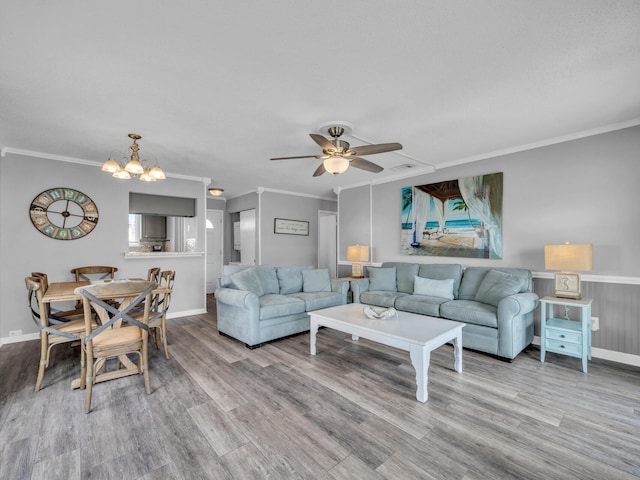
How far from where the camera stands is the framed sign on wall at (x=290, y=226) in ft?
21.7

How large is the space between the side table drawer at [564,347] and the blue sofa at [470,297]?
9.9 inches

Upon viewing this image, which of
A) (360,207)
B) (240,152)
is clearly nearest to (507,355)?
(360,207)

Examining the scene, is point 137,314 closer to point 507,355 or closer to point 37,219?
point 37,219

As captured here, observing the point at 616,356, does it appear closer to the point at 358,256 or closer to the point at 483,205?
the point at 483,205

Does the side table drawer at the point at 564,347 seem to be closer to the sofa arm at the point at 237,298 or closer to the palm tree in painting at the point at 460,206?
the palm tree in painting at the point at 460,206

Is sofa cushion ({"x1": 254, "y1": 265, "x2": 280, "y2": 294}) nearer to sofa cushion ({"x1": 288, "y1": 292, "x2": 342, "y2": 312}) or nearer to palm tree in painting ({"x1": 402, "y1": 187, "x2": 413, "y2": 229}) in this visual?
sofa cushion ({"x1": 288, "y1": 292, "x2": 342, "y2": 312})

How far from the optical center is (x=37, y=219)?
12.8 feet

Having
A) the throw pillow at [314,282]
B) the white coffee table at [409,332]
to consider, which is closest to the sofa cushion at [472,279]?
the white coffee table at [409,332]

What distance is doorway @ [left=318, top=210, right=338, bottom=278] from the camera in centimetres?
763

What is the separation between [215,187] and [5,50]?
4.36 meters

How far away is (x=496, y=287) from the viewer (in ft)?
11.6

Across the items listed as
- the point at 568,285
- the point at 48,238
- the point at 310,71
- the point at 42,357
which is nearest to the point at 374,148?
the point at 310,71

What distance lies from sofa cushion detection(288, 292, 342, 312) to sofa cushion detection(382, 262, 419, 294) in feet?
3.22

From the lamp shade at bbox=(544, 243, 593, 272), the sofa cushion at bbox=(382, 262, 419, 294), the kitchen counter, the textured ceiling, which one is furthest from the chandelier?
the lamp shade at bbox=(544, 243, 593, 272)
